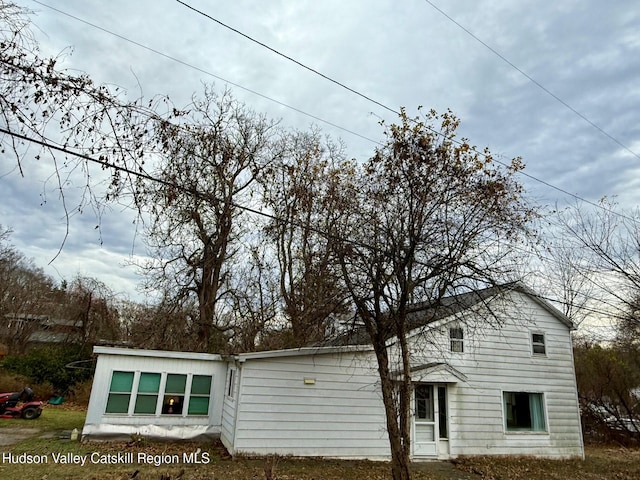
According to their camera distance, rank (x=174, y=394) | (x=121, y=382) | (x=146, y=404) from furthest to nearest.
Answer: (x=174, y=394) → (x=146, y=404) → (x=121, y=382)

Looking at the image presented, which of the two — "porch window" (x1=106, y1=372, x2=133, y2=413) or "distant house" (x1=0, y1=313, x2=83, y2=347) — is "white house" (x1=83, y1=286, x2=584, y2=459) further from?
"distant house" (x1=0, y1=313, x2=83, y2=347)

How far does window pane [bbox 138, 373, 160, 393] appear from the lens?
12.0 meters

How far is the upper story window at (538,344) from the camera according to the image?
46.1 feet

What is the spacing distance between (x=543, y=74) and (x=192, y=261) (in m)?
14.9

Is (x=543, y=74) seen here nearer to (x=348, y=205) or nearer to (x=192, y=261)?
(x=348, y=205)

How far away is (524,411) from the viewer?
1336 centimetres

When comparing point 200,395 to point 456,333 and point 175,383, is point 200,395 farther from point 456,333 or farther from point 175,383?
point 456,333

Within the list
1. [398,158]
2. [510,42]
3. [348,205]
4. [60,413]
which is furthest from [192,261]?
[510,42]

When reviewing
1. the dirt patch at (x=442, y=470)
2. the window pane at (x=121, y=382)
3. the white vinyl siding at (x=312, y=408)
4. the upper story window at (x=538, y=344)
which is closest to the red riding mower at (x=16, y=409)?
the window pane at (x=121, y=382)

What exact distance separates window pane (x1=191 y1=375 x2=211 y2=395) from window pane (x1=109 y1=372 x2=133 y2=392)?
1828 mm

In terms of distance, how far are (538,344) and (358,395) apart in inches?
279

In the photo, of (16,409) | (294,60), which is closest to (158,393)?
(16,409)

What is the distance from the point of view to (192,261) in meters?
18.0

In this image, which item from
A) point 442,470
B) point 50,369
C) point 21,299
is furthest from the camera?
point 21,299
